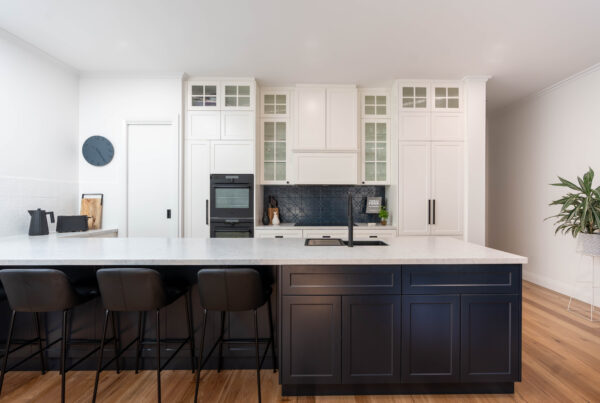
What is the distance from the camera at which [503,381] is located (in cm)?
199

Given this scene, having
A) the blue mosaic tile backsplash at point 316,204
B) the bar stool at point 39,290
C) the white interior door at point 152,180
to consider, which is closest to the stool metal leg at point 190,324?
the bar stool at point 39,290

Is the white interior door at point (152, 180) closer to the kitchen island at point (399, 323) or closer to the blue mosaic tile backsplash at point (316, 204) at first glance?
the blue mosaic tile backsplash at point (316, 204)

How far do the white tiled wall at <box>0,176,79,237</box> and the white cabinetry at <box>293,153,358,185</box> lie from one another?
114 inches

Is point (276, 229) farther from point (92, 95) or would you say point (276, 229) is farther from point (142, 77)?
point (92, 95)

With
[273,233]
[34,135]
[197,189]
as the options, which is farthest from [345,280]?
[34,135]

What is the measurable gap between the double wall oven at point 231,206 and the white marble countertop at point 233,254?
166 centimetres

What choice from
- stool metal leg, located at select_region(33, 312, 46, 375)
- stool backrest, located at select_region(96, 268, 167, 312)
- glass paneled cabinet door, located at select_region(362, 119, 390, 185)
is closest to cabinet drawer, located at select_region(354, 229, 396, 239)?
glass paneled cabinet door, located at select_region(362, 119, 390, 185)

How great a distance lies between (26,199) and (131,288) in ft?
8.15

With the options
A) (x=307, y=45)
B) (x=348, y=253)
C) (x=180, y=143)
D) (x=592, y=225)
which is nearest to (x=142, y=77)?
(x=180, y=143)

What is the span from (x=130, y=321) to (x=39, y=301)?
2.02ft

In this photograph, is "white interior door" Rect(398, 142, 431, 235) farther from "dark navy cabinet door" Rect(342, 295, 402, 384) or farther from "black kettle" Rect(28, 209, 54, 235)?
"black kettle" Rect(28, 209, 54, 235)

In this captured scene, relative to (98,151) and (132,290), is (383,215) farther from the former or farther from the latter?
(98,151)

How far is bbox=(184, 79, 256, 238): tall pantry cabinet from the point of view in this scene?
13.5ft

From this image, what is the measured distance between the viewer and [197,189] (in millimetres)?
4133
